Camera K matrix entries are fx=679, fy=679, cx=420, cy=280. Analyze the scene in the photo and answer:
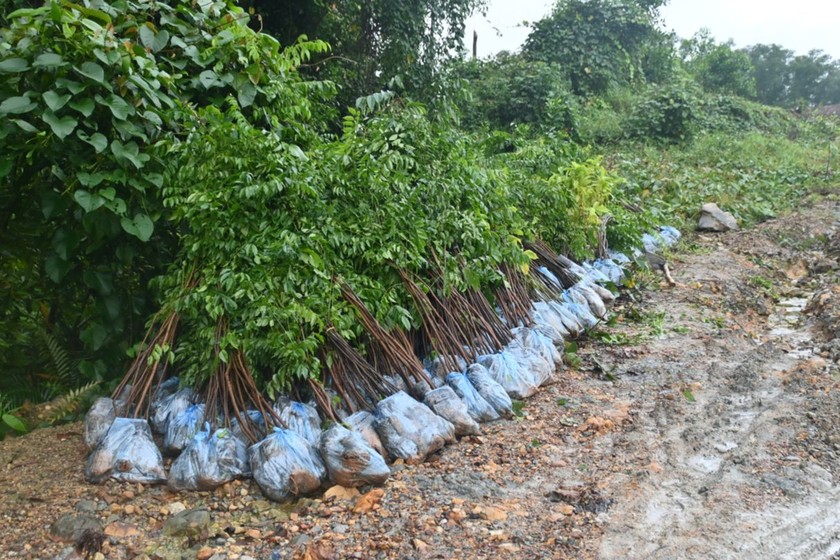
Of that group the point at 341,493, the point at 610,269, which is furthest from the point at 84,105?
the point at 610,269

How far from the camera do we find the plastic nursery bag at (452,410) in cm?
334

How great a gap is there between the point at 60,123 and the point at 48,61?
10.7 inches

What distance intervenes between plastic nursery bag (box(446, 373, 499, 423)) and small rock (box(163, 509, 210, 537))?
4.61 feet

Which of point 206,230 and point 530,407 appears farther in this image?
point 530,407

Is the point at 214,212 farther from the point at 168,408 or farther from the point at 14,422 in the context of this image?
the point at 14,422

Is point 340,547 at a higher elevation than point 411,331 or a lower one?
lower

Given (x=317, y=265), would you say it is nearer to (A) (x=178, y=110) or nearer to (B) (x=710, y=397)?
(A) (x=178, y=110)

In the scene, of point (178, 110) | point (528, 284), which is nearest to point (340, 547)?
point (178, 110)

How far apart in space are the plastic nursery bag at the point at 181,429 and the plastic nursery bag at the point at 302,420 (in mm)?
373

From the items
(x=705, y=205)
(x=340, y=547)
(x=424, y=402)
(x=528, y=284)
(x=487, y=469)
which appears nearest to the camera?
(x=340, y=547)

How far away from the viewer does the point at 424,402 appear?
340cm

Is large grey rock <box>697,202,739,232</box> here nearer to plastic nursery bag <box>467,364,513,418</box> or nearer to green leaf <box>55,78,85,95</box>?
plastic nursery bag <box>467,364,513,418</box>

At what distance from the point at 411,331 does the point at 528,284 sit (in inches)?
51.4

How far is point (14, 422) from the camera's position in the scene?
3318 mm
